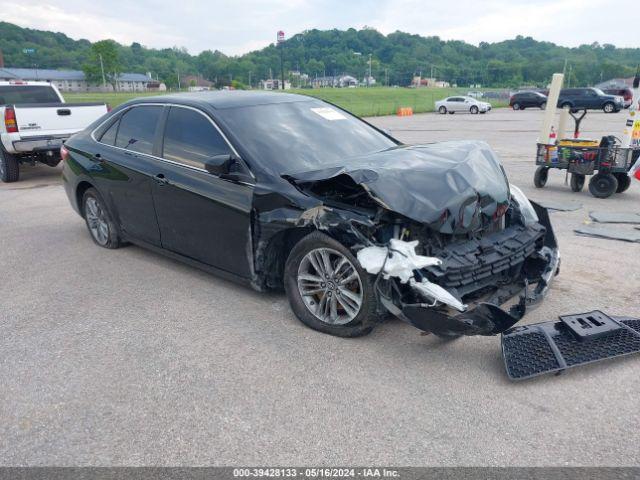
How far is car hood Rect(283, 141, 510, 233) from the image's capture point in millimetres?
3504

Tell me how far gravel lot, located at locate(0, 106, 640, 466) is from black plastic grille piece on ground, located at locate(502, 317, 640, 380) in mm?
75

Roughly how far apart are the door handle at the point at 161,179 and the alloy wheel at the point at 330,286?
1.63m

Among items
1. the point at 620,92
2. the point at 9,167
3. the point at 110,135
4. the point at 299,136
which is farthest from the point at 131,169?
the point at 620,92

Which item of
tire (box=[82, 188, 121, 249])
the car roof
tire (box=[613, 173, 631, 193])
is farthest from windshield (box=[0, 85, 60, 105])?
tire (box=[613, 173, 631, 193])

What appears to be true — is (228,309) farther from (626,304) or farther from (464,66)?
(464,66)

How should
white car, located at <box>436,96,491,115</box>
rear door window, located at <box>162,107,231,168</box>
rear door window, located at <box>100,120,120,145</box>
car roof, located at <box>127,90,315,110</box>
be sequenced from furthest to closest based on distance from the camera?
1. white car, located at <box>436,96,491,115</box>
2. rear door window, located at <box>100,120,120,145</box>
3. car roof, located at <box>127,90,315,110</box>
4. rear door window, located at <box>162,107,231,168</box>

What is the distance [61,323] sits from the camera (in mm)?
4203

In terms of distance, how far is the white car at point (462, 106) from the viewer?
39.5 meters

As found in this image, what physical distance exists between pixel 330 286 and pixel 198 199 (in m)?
1.45

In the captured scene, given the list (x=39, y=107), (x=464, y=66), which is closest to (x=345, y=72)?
(x=464, y=66)

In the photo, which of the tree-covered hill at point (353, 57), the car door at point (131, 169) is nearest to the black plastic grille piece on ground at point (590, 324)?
the car door at point (131, 169)

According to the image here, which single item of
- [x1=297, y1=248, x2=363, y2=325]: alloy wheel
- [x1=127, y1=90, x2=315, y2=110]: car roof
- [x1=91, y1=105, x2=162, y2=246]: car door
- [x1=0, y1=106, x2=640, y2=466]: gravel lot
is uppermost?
[x1=127, y1=90, x2=315, y2=110]: car roof

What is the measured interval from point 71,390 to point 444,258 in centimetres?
246

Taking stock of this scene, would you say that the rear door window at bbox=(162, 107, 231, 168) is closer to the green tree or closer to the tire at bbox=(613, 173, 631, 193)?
the tire at bbox=(613, 173, 631, 193)
